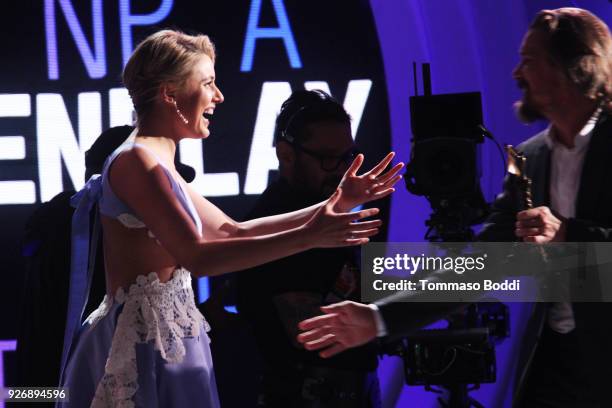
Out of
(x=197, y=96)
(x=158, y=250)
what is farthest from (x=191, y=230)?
(x=197, y=96)

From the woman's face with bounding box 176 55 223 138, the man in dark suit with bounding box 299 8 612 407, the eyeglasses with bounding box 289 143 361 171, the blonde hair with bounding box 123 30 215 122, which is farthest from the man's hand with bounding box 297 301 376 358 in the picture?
the eyeglasses with bounding box 289 143 361 171

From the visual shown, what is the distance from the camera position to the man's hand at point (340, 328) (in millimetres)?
2301

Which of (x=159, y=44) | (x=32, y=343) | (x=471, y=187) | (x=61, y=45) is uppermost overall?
(x=61, y=45)

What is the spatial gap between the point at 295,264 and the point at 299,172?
0.41m

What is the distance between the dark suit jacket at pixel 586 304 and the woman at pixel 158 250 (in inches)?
10.1

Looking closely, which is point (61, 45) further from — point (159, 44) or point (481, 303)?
point (481, 303)

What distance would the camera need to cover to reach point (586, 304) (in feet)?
8.11

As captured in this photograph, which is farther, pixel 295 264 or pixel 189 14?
pixel 189 14

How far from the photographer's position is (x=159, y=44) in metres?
2.50

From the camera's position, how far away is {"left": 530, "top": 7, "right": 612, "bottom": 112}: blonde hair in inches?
106

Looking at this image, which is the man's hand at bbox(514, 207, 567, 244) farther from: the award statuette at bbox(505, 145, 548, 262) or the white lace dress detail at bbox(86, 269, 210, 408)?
the white lace dress detail at bbox(86, 269, 210, 408)

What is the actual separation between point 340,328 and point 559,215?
67 centimetres

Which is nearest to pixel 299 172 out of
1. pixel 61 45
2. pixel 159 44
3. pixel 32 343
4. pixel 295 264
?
pixel 295 264

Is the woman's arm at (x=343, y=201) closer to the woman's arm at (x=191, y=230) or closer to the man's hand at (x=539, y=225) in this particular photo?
the woman's arm at (x=191, y=230)
